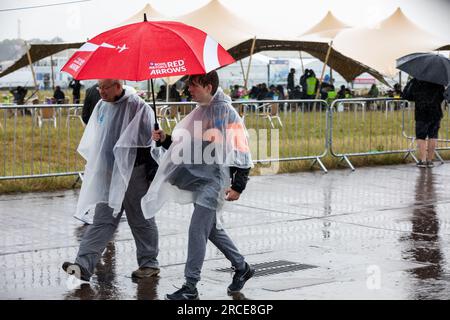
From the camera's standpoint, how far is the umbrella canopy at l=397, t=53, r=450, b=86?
14.2m

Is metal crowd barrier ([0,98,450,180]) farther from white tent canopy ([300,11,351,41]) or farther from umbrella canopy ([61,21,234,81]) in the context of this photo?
white tent canopy ([300,11,351,41])

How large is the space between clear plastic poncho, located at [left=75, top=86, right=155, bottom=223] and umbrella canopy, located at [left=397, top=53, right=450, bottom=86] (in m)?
8.14

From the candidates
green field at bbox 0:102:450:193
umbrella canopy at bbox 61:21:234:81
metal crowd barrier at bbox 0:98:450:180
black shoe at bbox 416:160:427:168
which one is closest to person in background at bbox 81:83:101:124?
green field at bbox 0:102:450:193

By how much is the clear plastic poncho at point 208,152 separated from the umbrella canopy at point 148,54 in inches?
14.5

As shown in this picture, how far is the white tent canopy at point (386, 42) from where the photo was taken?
97.2ft

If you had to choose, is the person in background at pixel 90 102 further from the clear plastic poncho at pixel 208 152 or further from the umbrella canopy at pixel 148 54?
the clear plastic poncho at pixel 208 152

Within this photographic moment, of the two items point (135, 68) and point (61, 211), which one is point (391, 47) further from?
point (135, 68)

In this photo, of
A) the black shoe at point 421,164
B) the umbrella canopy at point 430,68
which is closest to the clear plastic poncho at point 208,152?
the umbrella canopy at point 430,68

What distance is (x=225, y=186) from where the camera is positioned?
21.3ft

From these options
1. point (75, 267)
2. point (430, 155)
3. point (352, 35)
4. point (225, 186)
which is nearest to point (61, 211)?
point (75, 267)

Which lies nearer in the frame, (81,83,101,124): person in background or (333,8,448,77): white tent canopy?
(81,83,101,124): person in background

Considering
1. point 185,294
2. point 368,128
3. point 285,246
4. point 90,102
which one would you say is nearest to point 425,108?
point 368,128

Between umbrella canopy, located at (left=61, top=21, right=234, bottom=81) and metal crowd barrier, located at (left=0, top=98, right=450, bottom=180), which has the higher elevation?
umbrella canopy, located at (left=61, top=21, right=234, bottom=81)

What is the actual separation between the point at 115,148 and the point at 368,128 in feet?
31.0
